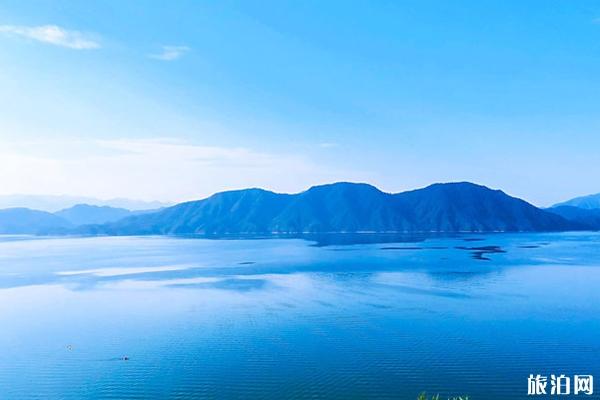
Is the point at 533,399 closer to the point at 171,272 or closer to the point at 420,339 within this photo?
the point at 420,339

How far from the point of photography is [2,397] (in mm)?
17625

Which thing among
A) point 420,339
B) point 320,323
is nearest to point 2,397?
point 320,323

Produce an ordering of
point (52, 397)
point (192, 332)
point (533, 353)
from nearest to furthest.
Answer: point (52, 397), point (533, 353), point (192, 332)

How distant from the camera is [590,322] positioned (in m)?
27.5

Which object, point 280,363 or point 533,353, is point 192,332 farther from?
point 533,353

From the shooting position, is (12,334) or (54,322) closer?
(12,334)

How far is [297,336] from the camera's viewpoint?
2508 centimetres

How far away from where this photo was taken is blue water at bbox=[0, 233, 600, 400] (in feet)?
60.1

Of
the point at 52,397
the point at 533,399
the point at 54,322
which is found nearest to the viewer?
the point at 533,399

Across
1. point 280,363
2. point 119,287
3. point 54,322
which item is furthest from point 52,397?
point 119,287

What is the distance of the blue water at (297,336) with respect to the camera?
18.3 m

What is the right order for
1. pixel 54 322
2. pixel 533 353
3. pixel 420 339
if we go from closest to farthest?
1. pixel 533 353
2. pixel 420 339
3. pixel 54 322

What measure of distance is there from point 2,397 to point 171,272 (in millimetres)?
40125

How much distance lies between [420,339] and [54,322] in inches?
934
